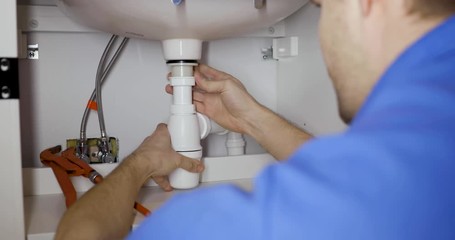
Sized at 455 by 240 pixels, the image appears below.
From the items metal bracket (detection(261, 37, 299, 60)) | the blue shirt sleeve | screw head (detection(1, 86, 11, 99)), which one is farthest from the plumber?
metal bracket (detection(261, 37, 299, 60))

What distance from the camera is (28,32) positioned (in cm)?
116

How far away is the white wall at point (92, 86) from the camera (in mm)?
1192

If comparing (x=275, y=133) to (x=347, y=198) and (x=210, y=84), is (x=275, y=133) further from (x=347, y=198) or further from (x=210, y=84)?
(x=347, y=198)

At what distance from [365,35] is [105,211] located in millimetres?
509

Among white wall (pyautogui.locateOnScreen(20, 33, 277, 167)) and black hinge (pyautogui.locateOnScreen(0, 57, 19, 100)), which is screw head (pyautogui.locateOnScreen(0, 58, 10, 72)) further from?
white wall (pyautogui.locateOnScreen(20, 33, 277, 167))

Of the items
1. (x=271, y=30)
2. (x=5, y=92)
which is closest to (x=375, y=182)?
(x=5, y=92)

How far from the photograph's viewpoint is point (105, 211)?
0.78 meters

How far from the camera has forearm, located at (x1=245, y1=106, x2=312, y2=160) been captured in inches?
40.8

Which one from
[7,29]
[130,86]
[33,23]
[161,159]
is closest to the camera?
[7,29]

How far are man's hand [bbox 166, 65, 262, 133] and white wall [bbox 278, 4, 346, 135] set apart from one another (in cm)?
18

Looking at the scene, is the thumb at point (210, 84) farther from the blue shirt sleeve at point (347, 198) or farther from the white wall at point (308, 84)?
the blue shirt sleeve at point (347, 198)

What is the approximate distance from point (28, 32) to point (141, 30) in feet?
1.17

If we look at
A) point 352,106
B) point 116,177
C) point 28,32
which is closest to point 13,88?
point 116,177

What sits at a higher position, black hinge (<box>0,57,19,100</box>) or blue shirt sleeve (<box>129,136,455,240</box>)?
black hinge (<box>0,57,19,100</box>)
